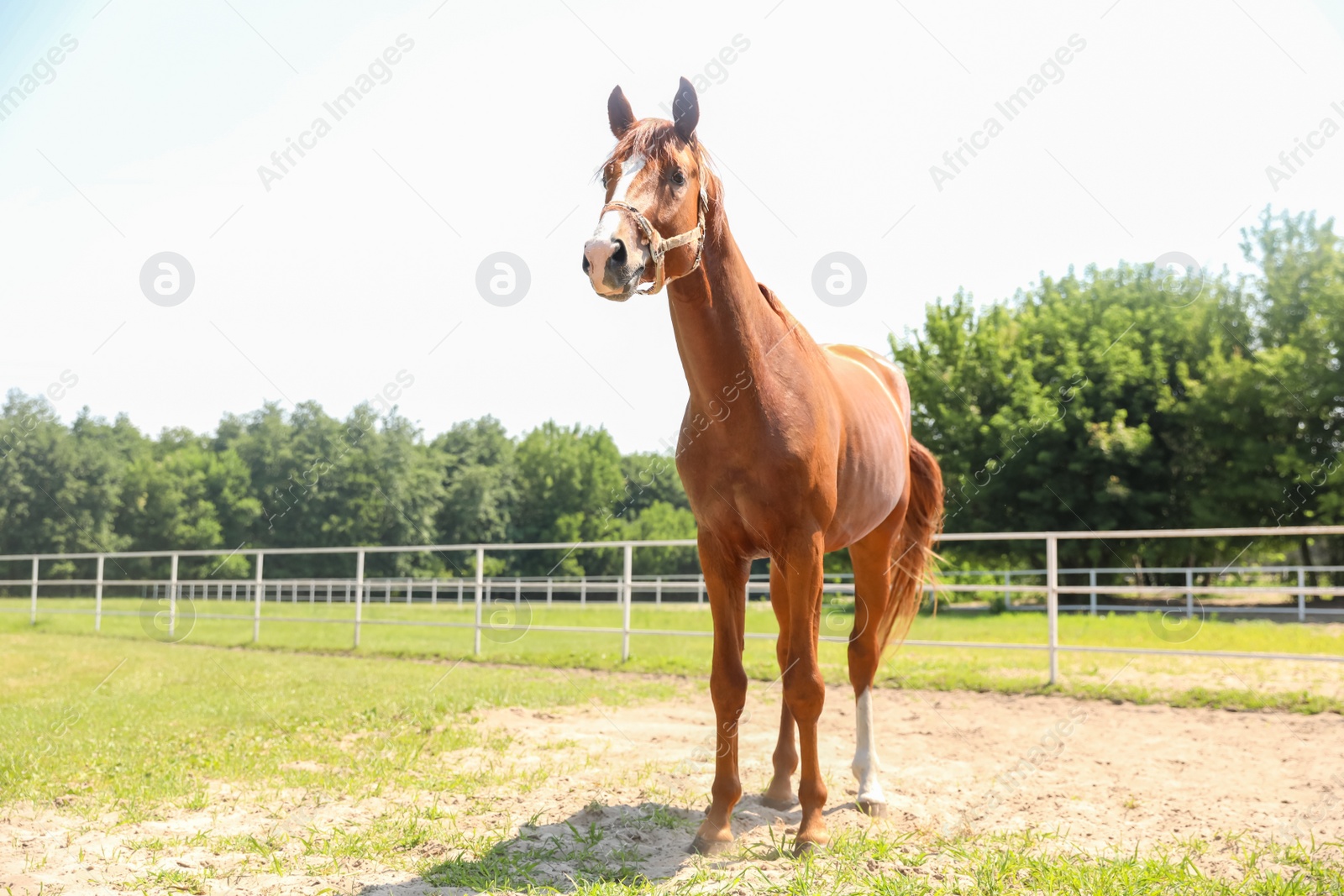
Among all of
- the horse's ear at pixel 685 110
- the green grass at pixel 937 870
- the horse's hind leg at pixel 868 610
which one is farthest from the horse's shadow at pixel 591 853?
the horse's ear at pixel 685 110

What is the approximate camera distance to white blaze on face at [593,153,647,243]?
Answer: 2422 millimetres

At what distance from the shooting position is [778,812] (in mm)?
3648

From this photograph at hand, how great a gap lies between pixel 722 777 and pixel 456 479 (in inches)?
1940

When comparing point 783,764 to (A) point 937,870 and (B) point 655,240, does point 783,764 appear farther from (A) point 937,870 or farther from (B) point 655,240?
(B) point 655,240

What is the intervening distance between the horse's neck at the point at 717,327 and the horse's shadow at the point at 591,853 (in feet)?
5.03

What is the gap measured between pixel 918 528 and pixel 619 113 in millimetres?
2942

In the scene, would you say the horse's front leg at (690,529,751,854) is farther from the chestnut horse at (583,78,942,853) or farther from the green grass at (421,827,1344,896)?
the green grass at (421,827,1344,896)

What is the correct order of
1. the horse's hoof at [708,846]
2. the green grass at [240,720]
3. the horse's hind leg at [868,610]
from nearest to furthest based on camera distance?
1. the horse's hoof at [708,846]
2. the green grass at [240,720]
3. the horse's hind leg at [868,610]

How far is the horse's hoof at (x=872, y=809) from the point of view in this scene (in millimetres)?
3555

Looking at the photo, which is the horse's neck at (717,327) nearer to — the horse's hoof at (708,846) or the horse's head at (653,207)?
the horse's head at (653,207)

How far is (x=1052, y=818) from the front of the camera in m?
3.48

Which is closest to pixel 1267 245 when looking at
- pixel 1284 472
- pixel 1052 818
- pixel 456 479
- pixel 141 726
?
pixel 1284 472

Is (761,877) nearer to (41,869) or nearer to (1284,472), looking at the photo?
(41,869)

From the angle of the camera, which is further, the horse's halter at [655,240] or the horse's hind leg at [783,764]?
the horse's hind leg at [783,764]
